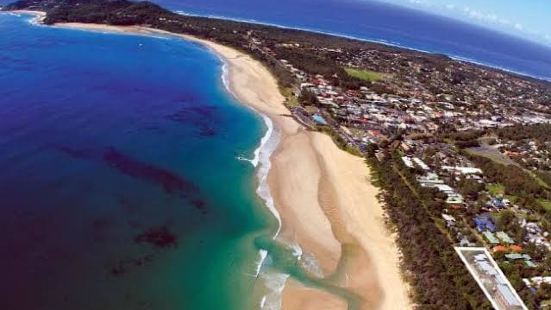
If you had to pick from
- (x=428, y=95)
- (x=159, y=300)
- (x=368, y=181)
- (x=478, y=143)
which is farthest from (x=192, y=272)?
(x=428, y=95)

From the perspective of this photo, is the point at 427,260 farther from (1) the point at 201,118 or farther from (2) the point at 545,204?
(1) the point at 201,118

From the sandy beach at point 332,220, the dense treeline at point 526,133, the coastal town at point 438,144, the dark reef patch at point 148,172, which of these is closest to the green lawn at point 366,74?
the coastal town at point 438,144

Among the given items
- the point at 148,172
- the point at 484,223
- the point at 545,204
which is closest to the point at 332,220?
the point at 484,223

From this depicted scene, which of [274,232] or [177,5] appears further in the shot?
[177,5]

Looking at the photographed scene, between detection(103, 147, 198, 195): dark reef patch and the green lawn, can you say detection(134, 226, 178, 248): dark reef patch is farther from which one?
the green lawn

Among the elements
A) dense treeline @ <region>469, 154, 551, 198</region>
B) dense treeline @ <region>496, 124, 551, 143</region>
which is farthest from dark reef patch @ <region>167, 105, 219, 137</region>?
dense treeline @ <region>496, 124, 551, 143</region>

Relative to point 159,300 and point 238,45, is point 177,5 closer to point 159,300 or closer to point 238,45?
point 238,45
